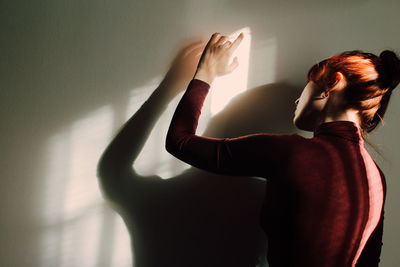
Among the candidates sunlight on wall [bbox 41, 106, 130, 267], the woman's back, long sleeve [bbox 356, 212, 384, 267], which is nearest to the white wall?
sunlight on wall [bbox 41, 106, 130, 267]

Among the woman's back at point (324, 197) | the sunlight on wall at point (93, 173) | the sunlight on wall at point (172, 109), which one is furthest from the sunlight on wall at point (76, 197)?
the woman's back at point (324, 197)

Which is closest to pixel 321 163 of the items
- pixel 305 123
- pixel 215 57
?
pixel 305 123

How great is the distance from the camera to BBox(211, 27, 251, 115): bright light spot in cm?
94

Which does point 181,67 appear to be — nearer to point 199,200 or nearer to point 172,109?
point 172,109

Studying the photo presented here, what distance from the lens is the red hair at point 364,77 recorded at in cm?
66

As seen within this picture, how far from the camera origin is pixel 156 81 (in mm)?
915

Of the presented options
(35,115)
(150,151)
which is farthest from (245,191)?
(35,115)

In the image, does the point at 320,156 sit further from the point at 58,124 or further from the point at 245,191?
the point at 58,124

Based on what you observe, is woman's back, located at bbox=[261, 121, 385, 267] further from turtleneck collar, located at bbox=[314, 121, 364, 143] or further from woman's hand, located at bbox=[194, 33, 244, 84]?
woman's hand, located at bbox=[194, 33, 244, 84]

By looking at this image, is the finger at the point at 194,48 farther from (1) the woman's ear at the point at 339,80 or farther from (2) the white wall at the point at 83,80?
(1) the woman's ear at the point at 339,80

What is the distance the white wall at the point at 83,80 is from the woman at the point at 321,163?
0.26 m

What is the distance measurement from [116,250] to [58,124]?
1.60 feet

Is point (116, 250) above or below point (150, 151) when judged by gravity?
below

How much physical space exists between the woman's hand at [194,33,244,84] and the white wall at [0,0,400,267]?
0.30 ft
